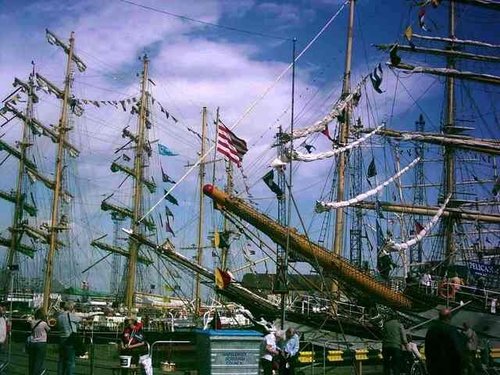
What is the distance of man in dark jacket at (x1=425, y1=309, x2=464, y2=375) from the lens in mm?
8188

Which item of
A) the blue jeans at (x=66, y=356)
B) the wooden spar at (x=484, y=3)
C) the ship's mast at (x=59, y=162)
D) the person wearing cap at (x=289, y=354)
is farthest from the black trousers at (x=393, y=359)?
the ship's mast at (x=59, y=162)

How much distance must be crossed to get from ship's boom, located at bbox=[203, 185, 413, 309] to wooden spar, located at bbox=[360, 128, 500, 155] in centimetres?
1456

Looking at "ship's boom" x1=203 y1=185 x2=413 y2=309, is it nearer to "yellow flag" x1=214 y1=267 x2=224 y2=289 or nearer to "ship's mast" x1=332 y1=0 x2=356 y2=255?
"yellow flag" x1=214 y1=267 x2=224 y2=289

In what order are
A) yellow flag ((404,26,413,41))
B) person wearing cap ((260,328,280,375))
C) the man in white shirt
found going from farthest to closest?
yellow flag ((404,26,413,41)) < the man in white shirt < person wearing cap ((260,328,280,375))

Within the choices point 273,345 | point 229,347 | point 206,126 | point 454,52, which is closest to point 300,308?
point 273,345

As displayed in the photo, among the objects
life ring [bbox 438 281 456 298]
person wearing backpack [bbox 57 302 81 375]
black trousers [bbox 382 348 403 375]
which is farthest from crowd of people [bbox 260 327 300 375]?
life ring [bbox 438 281 456 298]

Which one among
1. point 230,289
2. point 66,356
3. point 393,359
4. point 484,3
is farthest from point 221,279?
point 484,3

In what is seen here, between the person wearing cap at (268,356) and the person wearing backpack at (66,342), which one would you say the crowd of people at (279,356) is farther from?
the person wearing backpack at (66,342)

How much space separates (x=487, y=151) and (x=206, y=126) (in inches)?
1037

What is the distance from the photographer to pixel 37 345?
42.4 feet

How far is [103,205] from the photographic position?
61.0 meters

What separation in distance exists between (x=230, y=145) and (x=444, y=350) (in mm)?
16013

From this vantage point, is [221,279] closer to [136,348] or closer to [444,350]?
[136,348]

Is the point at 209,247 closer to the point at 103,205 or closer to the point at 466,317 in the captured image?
the point at 103,205
